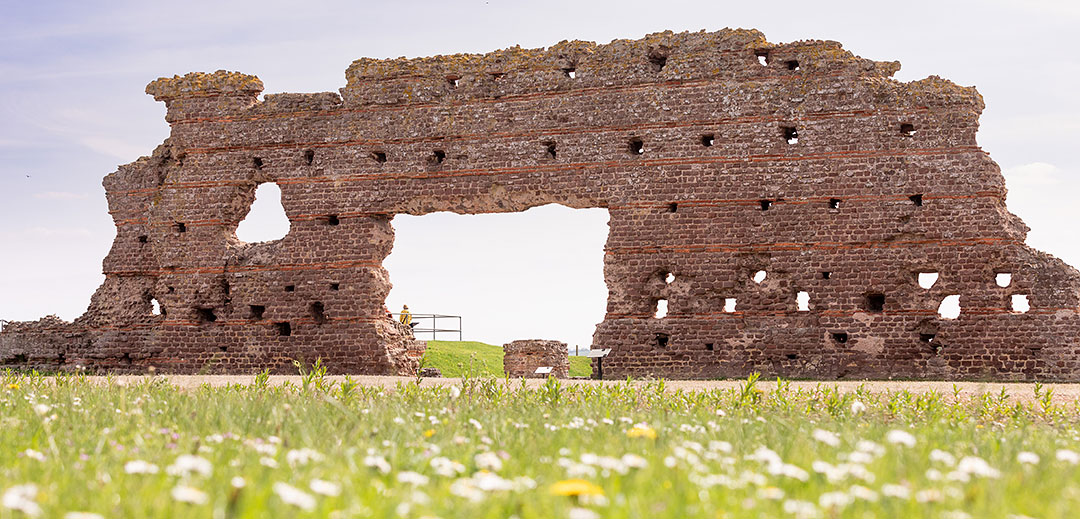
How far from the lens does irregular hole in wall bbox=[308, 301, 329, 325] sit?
744 inches

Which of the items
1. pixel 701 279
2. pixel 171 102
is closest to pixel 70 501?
pixel 701 279

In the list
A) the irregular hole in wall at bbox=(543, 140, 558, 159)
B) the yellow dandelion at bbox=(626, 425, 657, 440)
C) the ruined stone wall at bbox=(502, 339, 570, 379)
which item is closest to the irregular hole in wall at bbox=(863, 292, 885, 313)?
the irregular hole in wall at bbox=(543, 140, 558, 159)

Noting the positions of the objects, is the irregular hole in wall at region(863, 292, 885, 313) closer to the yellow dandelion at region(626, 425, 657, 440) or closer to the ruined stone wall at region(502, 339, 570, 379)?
the ruined stone wall at region(502, 339, 570, 379)

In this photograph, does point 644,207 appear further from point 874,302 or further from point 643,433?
point 643,433

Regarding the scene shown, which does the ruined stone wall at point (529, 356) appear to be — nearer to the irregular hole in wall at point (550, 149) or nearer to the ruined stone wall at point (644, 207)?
the ruined stone wall at point (644, 207)

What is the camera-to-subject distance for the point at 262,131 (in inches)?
778

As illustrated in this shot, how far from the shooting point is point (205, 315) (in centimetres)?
1983

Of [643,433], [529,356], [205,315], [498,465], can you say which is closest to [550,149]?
[529,356]

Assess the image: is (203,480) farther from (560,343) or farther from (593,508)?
(560,343)

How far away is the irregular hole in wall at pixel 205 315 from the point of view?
1970 centimetres

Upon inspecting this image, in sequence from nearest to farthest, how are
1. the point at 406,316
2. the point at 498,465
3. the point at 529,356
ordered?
the point at 498,465 < the point at 529,356 < the point at 406,316

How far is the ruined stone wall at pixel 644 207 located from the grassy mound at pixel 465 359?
6.39 m

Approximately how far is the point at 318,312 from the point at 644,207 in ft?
21.6

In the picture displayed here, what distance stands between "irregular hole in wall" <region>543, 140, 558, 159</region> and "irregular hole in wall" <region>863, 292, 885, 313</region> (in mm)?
6073
